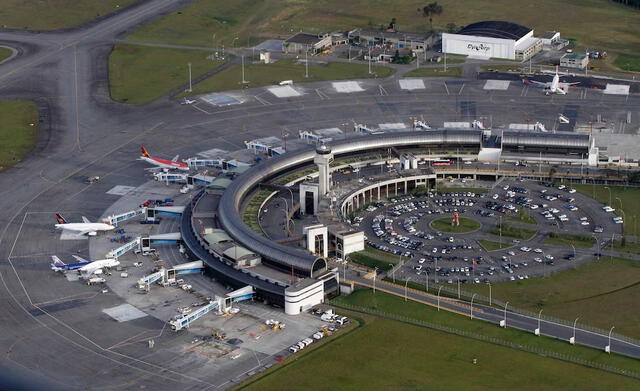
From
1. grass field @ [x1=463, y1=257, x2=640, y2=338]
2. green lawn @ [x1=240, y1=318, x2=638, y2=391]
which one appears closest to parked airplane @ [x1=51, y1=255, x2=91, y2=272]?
green lawn @ [x1=240, y1=318, x2=638, y2=391]

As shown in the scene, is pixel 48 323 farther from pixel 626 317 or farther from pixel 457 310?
pixel 626 317

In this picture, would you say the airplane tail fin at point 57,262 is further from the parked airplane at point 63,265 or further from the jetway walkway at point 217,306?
the jetway walkway at point 217,306

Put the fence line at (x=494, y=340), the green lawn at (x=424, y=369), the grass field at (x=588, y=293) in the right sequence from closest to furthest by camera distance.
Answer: the green lawn at (x=424, y=369) → the fence line at (x=494, y=340) → the grass field at (x=588, y=293)

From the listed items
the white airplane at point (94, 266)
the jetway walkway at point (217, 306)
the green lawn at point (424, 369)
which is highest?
the white airplane at point (94, 266)

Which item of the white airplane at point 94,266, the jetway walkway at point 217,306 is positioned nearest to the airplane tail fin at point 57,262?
the white airplane at point 94,266

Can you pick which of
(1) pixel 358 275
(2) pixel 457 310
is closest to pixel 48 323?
(1) pixel 358 275

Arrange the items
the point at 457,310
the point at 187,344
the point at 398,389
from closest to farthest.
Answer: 1. the point at 398,389
2. the point at 187,344
3. the point at 457,310
